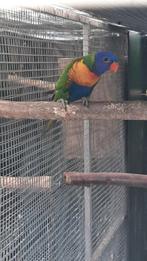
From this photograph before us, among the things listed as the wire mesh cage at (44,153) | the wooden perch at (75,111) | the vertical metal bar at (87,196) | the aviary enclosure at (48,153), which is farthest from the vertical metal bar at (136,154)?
the wooden perch at (75,111)

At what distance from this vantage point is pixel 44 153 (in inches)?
69.1

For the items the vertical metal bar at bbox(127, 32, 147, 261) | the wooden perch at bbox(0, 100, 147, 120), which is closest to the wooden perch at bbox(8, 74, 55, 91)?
the wooden perch at bbox(0, 100, 147, 120)

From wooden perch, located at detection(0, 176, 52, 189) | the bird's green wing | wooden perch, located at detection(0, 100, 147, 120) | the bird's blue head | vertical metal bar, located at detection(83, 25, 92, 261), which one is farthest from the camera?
vertical metal bar, located at detection(83, 25, 92, 261)

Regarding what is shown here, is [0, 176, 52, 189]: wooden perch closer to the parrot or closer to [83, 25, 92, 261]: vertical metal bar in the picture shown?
the parrot

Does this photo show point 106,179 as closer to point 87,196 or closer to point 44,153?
point 44,153

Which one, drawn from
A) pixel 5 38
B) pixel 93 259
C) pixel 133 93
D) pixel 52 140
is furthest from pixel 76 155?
pixel 133 93

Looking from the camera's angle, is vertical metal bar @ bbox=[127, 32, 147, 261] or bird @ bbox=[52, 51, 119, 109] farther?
vertical metal bar @ bbox=[127, 32, 147, 261]

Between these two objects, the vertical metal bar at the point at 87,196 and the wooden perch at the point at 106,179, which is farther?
the vertical metal bar at the point at 87,196

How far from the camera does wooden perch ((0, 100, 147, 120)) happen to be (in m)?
1.27

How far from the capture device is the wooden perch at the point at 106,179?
61.9 inches

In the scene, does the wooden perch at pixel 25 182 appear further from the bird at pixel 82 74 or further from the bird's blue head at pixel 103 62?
the bird's blue head at pixel 103 62

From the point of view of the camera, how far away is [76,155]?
207 cm

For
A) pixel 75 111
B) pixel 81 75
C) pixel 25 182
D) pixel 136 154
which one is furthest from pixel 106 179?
pixel 136 154

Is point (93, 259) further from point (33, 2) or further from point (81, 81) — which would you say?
point (33, 2)
